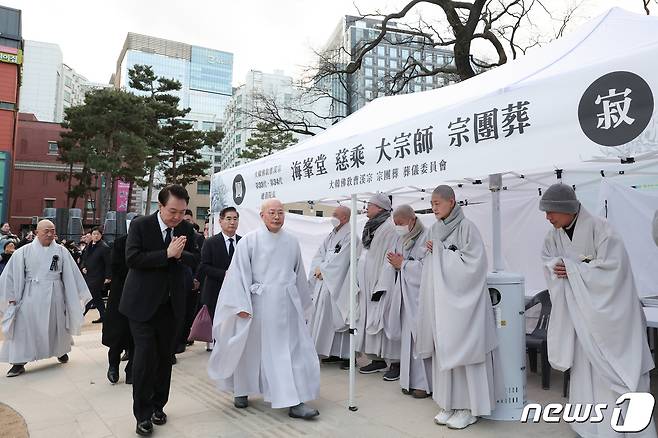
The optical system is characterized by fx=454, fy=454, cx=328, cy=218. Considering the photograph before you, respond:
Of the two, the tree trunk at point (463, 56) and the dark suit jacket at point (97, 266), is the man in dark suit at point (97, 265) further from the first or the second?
the tree trunk at point (463, 56)

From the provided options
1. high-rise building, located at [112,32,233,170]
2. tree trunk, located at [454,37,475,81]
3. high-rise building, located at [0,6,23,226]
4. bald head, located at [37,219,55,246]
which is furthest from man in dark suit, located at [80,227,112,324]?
high-rise building, located at [112,32,233,170]

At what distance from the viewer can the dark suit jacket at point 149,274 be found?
3305 millimetres

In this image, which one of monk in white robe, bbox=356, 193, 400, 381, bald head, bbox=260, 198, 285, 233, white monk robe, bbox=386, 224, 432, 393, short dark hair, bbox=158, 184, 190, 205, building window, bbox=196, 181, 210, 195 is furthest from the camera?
building window, bbox=196, 181, 210, 195

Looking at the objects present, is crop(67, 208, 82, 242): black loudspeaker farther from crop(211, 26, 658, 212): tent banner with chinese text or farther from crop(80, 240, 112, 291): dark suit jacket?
crop(211, 26, 658, 212): tent banner with chinese text

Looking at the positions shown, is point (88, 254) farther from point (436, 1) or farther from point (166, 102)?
point (166, 102)

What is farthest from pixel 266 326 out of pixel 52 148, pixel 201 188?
pixel 201 188

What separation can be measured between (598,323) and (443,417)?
4.42 ft

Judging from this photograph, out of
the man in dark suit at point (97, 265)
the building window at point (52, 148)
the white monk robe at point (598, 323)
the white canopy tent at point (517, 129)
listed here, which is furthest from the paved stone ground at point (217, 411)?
the building window at point (52, 148)

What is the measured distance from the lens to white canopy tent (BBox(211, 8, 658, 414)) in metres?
2.22

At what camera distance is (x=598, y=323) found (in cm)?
275

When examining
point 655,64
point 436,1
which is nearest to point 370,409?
point 655,64

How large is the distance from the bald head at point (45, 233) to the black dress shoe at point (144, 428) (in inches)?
117

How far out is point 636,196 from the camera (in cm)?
568

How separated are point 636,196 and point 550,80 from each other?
4140 millimetres
